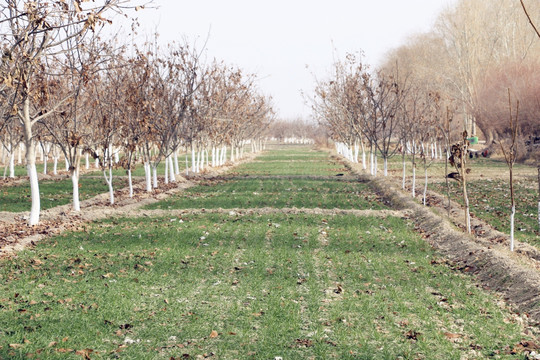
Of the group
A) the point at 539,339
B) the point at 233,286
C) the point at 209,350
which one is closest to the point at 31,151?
the point at 233,286

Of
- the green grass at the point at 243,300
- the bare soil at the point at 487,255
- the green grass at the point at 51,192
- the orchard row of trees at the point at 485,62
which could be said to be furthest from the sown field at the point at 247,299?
the orchard row of trees at the point at 485,62

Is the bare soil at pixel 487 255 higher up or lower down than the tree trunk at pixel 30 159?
lower down

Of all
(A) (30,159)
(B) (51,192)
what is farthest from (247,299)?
(B) (51,192)

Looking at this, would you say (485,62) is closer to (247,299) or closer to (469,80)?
(469,80)

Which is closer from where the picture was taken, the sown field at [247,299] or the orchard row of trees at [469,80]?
the sown field at [247,299]

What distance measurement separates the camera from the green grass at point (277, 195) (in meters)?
22.2

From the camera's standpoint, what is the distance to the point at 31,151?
16.2m

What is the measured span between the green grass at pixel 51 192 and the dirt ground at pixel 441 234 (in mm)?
1383

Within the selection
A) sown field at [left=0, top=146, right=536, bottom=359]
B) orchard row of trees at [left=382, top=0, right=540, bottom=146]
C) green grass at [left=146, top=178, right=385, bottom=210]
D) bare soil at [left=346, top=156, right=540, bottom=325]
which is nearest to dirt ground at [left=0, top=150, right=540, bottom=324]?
bare soil at [left=346, top=156, right=540, bottom=325]

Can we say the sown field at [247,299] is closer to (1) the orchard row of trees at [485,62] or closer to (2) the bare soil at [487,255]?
(2) the bare soil at [487,255]

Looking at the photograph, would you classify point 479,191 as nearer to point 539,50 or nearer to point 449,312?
point 449,312

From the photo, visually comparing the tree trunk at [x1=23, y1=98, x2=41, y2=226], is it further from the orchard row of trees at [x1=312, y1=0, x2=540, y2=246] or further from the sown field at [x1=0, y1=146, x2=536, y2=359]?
the orchard row of trees at [x1=312, y1=0, x2=540, y2=246]

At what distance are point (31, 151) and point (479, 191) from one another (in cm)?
1929

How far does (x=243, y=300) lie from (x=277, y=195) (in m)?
16.3
